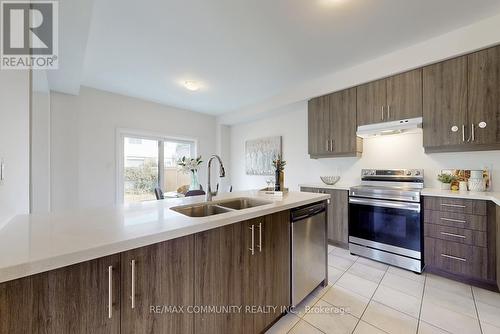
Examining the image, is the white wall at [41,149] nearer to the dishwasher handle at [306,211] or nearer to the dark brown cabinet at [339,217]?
the dishwasher handle at [306,211]

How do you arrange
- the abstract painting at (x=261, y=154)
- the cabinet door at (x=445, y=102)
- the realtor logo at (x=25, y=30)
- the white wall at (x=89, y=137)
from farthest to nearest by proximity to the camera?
the abstract painting at (x=261, y=154)
the white wall at (x=89, y=137)
the cabinet door at (x=445, y=102)
the realtor logo at (x=25, y=30)

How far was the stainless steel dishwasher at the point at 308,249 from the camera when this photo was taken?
1.71 m

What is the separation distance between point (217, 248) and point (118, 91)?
13.1 ft

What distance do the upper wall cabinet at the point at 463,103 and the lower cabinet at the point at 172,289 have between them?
2.20 metres

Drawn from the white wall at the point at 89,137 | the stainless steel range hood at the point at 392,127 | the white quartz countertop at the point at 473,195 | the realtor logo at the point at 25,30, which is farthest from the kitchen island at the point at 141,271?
the white wall at the point at 89,137

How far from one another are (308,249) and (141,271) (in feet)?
4.51

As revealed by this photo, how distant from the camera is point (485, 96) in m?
2.12

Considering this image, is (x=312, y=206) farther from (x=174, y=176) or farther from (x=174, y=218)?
(x=174, y=176)

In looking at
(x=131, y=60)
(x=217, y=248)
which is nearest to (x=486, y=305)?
(x=217, y=248)

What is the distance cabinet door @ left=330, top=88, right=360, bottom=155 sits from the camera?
10.1 feet

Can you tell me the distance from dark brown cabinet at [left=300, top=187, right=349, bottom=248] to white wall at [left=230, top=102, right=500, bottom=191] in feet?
1.81

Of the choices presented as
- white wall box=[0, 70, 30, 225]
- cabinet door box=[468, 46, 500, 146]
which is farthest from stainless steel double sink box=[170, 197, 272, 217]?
cabinet door box=[468, 46, 500, 146]

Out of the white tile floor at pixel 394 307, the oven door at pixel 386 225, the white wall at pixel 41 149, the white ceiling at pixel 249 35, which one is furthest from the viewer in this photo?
the white wall at pixel 41 149

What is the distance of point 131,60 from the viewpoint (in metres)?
2.77
